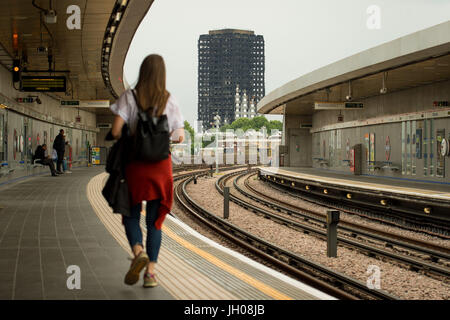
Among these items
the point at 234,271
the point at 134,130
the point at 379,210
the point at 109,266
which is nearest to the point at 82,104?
the point at 379,210

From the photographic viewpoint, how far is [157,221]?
3.73m

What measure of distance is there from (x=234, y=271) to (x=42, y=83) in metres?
12.6

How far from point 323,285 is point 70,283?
3.62m

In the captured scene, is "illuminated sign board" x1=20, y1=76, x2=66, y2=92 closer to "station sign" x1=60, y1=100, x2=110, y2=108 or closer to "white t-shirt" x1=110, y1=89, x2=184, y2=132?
"station sign" x1=60, y1=100, x2=110, y2=108

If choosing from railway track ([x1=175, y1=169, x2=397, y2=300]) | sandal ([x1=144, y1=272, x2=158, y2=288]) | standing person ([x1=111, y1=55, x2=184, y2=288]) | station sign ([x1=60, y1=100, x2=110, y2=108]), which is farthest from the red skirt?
station sign ([x1=60, y1=100, x2=110, y2=108])

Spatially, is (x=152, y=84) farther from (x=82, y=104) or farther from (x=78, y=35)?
(x=82, y=104)

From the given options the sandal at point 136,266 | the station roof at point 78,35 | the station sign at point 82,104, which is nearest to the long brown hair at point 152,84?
the sandal at point 136,266

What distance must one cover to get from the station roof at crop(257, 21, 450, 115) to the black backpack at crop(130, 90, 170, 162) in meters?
10.6

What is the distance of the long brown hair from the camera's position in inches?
141

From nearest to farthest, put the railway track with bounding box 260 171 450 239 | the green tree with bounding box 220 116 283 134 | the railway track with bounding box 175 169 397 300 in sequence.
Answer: the railway track with bounding box 175 169 397 300 < the railway track with bounding box 260 171 450 239 < the green tree with bounding box 220 116 283 134

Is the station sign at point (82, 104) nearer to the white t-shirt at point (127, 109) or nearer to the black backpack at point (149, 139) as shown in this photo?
the white t-shirt at point (127, 109)

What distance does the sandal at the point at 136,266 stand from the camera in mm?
3600

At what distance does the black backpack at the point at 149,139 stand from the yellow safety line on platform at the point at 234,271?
1456 mm
